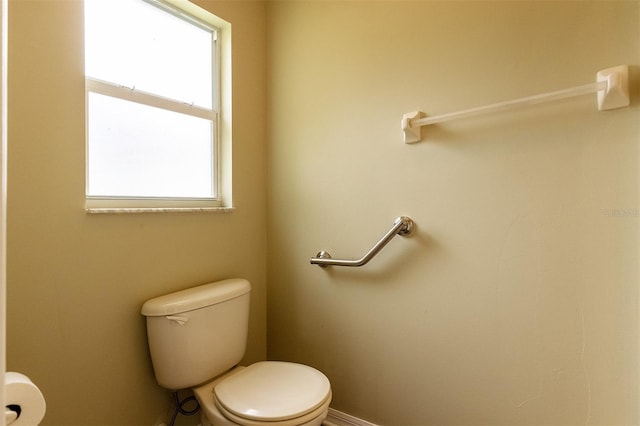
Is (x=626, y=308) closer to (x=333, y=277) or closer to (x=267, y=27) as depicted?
(x=333, y=277)

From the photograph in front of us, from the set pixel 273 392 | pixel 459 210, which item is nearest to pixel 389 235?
pixel 459 210

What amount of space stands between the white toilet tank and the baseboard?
0.53 metres

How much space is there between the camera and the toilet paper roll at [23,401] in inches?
22.2

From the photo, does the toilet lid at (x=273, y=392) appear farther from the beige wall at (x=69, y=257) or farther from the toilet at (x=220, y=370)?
the beige wall at (x=69, y=257)

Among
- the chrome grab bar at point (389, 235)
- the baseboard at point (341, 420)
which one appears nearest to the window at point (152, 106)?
the chrome grab bar at point (389, 235)

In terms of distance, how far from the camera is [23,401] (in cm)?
58

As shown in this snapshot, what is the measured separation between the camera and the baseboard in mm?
1402

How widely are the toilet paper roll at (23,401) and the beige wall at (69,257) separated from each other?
45 centimetres

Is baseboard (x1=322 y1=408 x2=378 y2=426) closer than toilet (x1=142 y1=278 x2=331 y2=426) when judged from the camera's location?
No

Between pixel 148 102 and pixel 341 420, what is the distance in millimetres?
1538

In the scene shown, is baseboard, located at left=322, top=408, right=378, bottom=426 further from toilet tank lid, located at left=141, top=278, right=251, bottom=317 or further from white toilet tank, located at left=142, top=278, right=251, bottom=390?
toilet tank lid, located at left=141, top=278, right=251, bottom=317

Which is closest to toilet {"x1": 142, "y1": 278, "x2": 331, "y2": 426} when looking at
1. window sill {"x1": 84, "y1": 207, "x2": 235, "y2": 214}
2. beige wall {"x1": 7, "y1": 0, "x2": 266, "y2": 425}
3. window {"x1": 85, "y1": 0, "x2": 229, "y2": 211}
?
beige wall {"x1": 7, "y1": 0, "x2": 266, "y2": 425}

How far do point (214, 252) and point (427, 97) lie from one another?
1055 millimetres

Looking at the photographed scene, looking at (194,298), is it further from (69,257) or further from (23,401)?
(23,401)
